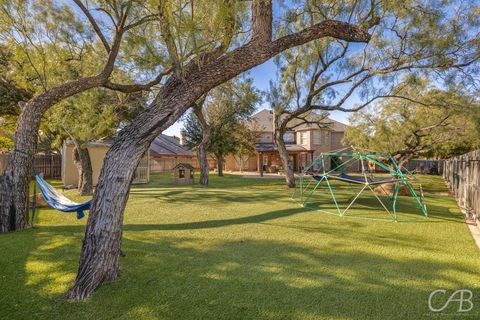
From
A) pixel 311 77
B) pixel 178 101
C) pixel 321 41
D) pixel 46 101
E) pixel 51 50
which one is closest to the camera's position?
pixel 178 101

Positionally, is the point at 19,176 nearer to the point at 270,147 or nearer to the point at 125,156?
the point at 125,156

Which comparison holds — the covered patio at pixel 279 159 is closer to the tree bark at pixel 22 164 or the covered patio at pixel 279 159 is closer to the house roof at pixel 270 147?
the house roof at pixel 270 147

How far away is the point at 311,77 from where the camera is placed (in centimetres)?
1278

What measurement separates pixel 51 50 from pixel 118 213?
245 inches

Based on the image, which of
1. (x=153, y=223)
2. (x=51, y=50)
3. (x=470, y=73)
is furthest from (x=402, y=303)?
(x=470, y=73)

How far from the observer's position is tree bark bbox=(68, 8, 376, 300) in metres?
3.03

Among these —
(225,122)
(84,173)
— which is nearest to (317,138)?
(225,122)

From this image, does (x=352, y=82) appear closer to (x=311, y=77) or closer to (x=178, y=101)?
(x=311, y=77)

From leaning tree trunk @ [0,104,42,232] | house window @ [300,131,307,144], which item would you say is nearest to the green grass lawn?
leaning tree trunk @ [0,104,42,232]

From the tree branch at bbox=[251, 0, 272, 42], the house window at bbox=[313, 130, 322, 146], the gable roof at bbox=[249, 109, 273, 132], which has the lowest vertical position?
the tree branch at bbox=[251, 0, 272, 42]

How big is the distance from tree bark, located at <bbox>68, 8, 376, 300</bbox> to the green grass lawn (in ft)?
0.86

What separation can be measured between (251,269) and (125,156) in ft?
7.01

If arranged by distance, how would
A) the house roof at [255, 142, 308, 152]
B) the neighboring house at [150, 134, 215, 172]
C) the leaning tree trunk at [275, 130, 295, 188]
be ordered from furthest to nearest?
the neighboring house at [150, 134, 215, 172] < the house roof at [255, 142, 308, 152] < the leaning tree trunk at [275, 130, 295, 188]

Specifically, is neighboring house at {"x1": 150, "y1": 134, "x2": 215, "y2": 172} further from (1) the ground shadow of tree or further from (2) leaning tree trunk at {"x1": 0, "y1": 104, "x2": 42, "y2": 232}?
(1) the ground shadow of tree
